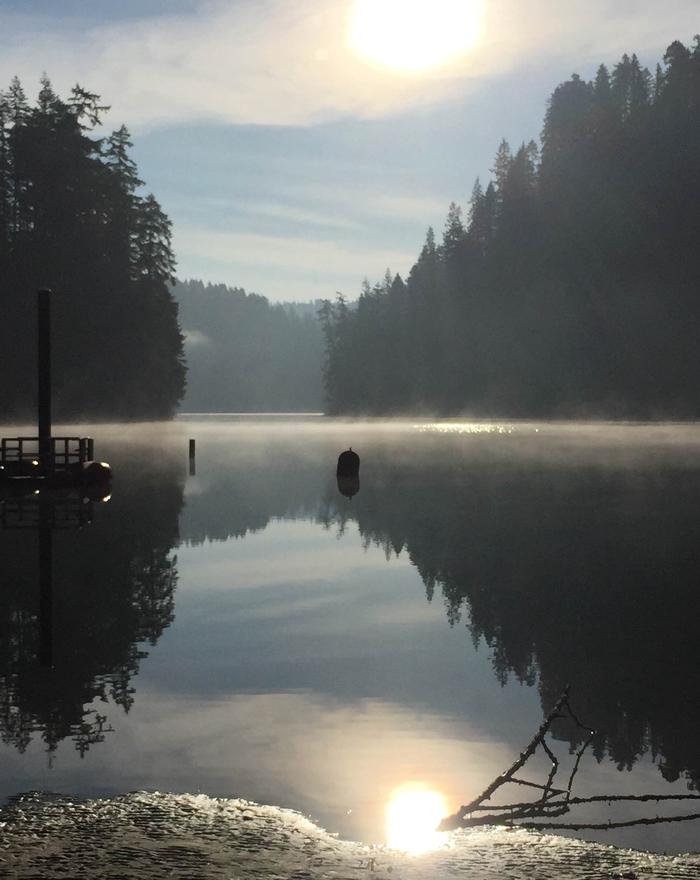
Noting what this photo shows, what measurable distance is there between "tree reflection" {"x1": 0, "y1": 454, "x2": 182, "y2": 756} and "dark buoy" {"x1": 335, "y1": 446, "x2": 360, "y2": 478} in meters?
18.1

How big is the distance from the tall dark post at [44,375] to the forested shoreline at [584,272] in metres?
93.4

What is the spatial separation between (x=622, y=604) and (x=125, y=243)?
347 feet

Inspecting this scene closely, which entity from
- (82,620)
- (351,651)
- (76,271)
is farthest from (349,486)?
(76,271)

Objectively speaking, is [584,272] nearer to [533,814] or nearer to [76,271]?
[76,271]

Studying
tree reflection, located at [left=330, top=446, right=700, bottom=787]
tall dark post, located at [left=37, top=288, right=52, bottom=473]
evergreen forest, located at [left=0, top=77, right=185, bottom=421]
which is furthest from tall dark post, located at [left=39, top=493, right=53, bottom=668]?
evergreen forest, located at [left=0, top=77, right=185, bottom=421]

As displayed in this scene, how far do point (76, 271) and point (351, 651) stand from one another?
102 m

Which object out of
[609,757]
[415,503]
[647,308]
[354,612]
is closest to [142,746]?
[609,757]

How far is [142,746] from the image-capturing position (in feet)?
38.5

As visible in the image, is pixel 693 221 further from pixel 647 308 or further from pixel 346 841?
pixel 346 841

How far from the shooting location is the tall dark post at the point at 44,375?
142ft

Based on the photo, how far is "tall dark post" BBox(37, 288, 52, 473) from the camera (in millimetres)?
43250

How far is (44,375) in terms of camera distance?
43281 millimetres

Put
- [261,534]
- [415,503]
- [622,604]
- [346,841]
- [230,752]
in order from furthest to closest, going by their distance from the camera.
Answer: [415,503]
[261,534]
[622,604]
[230,752]
[346,841]

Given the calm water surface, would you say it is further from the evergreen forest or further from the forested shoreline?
the forested shoreline
